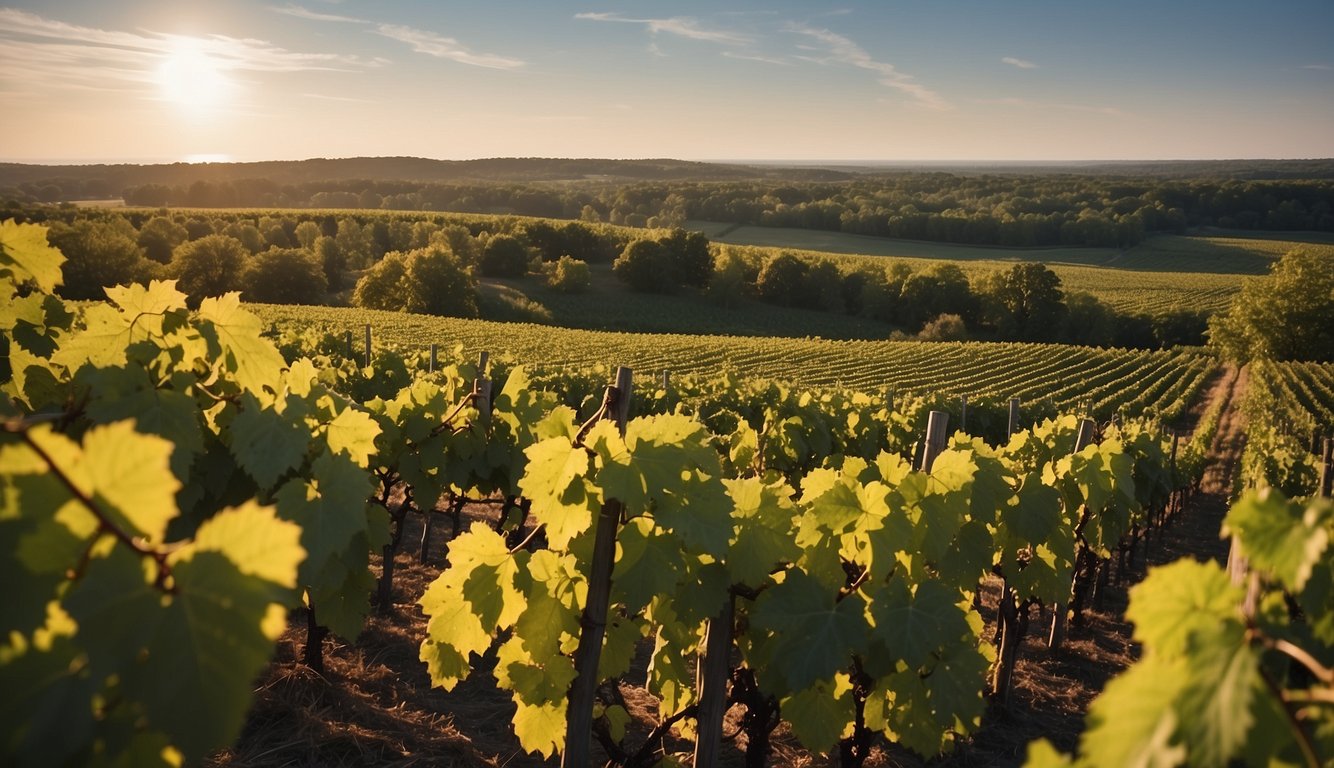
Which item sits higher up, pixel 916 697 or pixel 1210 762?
pixel 1210 762

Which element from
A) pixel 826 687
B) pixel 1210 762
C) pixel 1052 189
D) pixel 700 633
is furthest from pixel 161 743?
pixel 1052 189

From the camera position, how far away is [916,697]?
284cm

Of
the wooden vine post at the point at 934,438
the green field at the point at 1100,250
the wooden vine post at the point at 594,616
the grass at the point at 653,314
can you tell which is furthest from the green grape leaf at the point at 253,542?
the green field at the point at 1100,250

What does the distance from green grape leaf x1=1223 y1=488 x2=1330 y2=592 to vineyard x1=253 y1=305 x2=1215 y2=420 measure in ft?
95.5

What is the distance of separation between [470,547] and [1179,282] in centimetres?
9807

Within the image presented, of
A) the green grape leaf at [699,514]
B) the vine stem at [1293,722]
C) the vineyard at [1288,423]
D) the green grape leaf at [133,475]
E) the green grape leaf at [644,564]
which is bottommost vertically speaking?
the vineyard at [1288,423]

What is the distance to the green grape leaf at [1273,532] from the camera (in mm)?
1044

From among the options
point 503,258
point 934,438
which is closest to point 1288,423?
point 934,438

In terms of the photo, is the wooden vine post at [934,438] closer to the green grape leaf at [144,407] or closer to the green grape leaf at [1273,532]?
the green grape leaf at [1273,532]

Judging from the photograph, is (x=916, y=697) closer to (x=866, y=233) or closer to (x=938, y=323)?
(x=938, y=323)

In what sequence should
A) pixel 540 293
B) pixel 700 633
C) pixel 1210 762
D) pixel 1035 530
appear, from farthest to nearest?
pixel 540 293
pixel 1035 530
pixel 700 633
pixel 1210 762

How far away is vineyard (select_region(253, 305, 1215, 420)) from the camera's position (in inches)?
1288

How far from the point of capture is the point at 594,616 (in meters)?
2.81

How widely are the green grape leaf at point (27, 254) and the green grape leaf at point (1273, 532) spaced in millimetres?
3592
